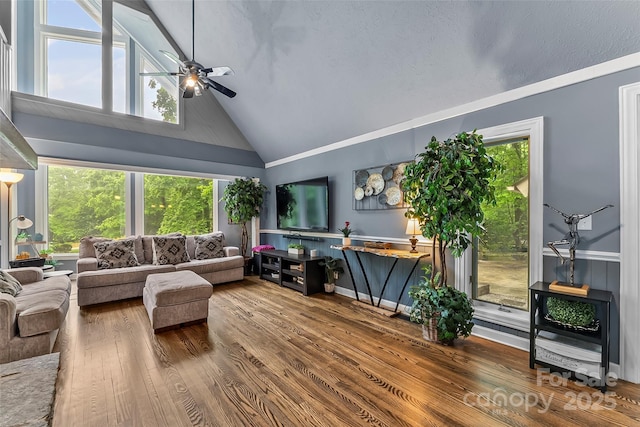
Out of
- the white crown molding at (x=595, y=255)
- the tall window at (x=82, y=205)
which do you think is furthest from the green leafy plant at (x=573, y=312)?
the tall window at (x=82, y=205)

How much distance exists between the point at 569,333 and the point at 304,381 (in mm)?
2047

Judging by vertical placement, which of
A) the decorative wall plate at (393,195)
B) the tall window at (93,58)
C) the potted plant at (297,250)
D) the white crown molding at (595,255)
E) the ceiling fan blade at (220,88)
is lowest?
the potted plant at (297,250)

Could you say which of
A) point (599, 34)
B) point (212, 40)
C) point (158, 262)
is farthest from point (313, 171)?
point (599, 34)

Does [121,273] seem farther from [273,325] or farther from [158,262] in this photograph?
[273,325]

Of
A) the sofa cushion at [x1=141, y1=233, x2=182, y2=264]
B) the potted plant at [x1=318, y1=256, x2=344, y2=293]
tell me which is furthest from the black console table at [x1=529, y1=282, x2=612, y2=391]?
the sofa cushion at [x1=141, y1=233, x2=182, y2=264]

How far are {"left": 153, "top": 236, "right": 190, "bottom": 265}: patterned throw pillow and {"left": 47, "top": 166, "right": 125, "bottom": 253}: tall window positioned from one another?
4.60 ft

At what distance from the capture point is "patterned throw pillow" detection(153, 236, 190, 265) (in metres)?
4.68

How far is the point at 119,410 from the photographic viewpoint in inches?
68.2

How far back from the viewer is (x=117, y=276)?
3990mm

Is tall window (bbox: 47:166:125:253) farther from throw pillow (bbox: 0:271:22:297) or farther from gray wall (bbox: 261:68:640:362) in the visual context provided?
gray wall (bbox: 261:68:640:362)

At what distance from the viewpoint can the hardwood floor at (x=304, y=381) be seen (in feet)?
5.56

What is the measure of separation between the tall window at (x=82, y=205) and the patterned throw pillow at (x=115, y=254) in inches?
48.5

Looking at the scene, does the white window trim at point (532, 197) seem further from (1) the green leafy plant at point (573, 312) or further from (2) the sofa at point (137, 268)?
(2) the sofa at point (137, 268)

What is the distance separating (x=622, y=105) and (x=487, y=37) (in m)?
1.14
